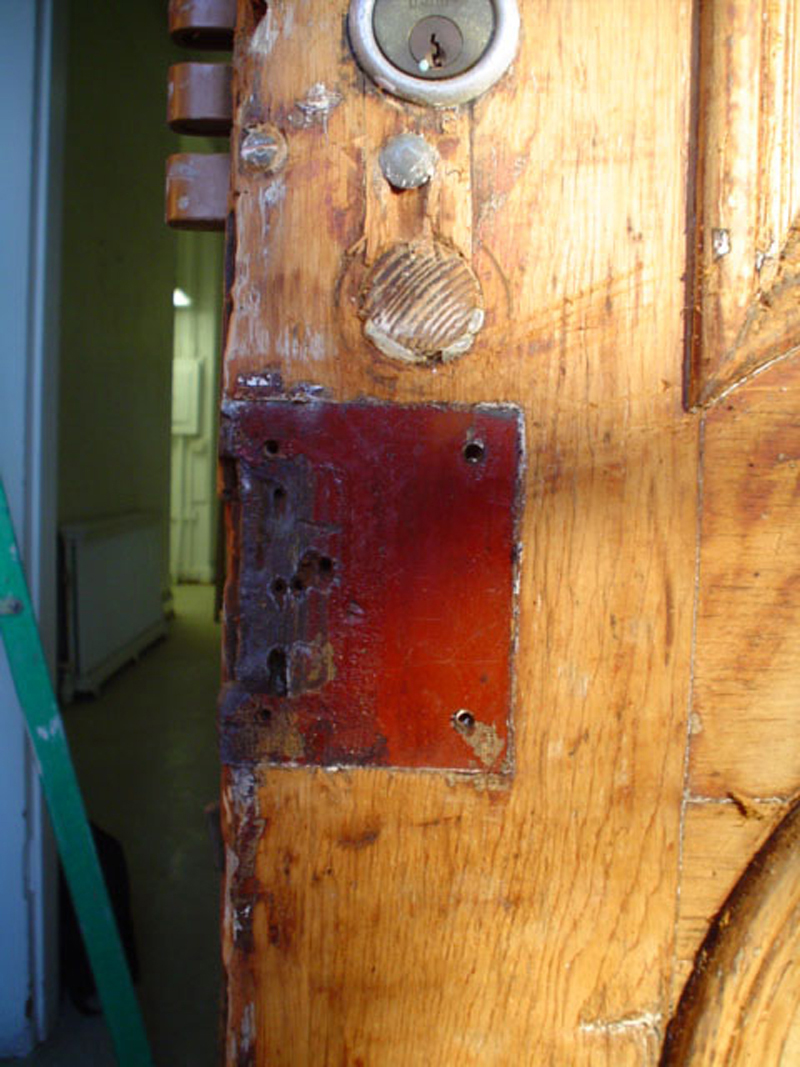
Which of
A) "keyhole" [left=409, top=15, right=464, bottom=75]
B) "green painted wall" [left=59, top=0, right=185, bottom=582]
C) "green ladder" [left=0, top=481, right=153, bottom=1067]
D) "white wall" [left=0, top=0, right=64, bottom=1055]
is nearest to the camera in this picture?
"keyhole" [left=409, top=15, right=464, bottom=75]

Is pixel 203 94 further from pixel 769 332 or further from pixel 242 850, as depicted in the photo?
pixel 242 850

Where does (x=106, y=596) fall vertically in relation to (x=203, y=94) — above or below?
below

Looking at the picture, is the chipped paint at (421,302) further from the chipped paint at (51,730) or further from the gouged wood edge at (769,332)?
the chipped paint at (51,730)

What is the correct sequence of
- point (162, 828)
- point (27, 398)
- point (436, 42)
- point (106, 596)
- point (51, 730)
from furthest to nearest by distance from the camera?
point (106, 596) < point (162, 828) < point (27, 398) < point (51, 730) < point (436, 42)

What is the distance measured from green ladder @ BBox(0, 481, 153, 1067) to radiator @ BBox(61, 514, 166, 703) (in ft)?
6.62

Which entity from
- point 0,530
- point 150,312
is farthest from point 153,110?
point 0,530

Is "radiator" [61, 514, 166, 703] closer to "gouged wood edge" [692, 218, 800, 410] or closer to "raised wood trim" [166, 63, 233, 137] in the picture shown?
"raised wood trim" [166, 63, 233, 137]

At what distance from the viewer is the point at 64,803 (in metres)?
1.23

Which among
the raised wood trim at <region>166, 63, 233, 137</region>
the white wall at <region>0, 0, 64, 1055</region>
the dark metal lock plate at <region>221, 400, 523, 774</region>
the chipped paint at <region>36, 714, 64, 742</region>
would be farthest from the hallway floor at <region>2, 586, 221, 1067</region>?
the raised wood trim at <region>166, 63, 233, 137</region>

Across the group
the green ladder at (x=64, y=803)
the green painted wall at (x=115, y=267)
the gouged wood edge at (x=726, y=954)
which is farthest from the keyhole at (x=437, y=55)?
the green painted wall at (x=115, y=267)

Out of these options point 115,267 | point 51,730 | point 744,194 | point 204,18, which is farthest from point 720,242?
point 115,267

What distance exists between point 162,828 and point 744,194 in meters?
2.35

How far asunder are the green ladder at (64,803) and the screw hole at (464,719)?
0.95 meters

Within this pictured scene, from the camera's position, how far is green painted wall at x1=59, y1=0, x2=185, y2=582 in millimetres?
3074
